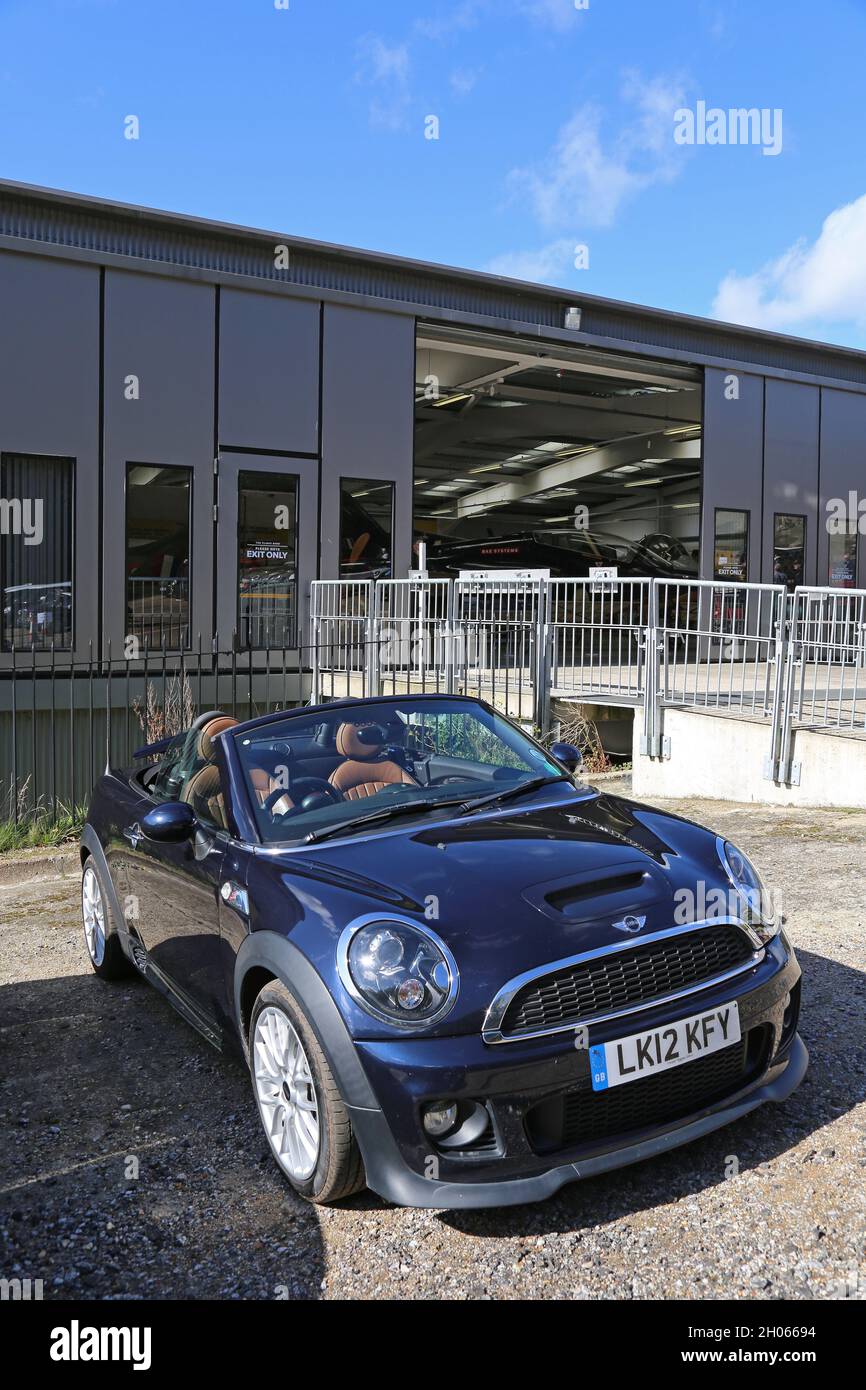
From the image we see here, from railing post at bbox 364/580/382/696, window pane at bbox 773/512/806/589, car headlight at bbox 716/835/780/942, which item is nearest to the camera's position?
car headlight at bbox 716/835/780/942

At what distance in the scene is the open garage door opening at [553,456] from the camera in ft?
57.0

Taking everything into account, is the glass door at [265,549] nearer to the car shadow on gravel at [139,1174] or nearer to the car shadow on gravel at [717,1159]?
the car shadow on gravel at [139,1174]

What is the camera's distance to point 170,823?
3.88m

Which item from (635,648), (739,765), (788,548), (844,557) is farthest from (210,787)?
(844,557)

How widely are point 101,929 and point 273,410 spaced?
10560 mm

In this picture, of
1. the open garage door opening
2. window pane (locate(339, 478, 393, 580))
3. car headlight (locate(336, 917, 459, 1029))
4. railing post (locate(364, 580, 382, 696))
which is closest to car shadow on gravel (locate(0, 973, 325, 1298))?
car headlight (locate(336, 917, 459, 1029))

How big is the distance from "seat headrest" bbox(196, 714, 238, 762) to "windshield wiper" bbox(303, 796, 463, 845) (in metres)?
0.83

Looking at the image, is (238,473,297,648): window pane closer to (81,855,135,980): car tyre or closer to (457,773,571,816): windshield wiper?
(81,855,135,980): car tyre

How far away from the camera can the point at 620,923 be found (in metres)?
2.96

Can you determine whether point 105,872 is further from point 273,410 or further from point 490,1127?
point 273,410

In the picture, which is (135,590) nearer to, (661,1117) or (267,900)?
(267,900)

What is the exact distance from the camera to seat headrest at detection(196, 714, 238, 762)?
436cm

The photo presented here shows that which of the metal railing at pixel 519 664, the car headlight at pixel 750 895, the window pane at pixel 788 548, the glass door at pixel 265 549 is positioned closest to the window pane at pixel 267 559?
the glass door at pixel 265 549

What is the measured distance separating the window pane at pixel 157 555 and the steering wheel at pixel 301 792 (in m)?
10.2
